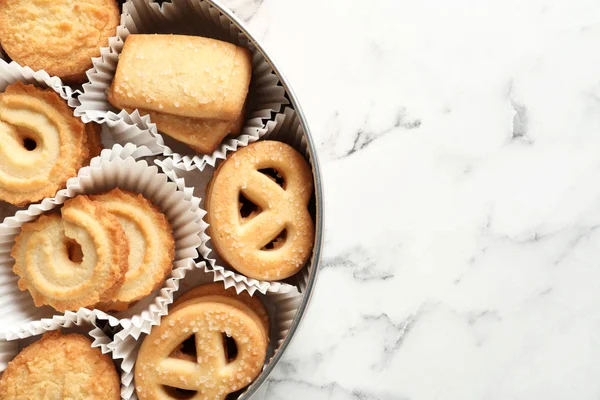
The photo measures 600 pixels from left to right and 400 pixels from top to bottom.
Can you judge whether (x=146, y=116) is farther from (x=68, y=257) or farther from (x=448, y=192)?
(x=448, y=192)

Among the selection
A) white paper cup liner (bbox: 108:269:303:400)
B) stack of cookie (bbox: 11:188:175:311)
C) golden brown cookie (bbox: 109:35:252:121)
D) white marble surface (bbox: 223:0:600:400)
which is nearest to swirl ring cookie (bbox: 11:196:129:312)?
stack of cookie (bbox: 11:188:175:311)

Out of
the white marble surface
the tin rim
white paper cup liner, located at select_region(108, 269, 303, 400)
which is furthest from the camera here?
the white marble surface

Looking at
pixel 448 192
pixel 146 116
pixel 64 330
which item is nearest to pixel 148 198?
pixel 146 116

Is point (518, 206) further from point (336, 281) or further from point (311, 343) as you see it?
point (311, 343)

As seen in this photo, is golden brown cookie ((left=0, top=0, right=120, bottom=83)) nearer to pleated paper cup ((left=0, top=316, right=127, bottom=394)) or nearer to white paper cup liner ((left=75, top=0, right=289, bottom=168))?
white paper cup liner ((left=75, top=0, right=289, bottom=168))

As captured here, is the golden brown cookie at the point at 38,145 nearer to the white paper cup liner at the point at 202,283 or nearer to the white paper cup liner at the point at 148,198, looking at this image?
the white paper cup liner at the point at 148,198

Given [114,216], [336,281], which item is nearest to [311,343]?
[336,281]

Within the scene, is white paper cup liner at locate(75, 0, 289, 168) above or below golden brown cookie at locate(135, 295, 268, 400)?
above

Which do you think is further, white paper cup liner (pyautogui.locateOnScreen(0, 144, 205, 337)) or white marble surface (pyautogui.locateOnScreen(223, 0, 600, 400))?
white marble surface (pyautogui.locateOnScreen(223, 0, 600, 400))

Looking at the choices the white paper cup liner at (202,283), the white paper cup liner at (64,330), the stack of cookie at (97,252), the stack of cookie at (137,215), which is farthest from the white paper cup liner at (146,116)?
the white paper cup liner at (64,330)
